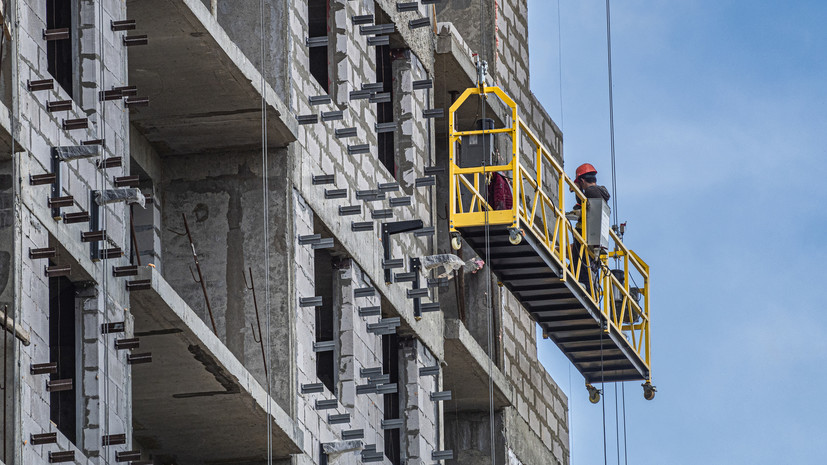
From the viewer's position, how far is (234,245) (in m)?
21.4

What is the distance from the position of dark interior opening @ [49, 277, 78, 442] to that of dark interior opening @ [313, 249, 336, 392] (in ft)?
19.8

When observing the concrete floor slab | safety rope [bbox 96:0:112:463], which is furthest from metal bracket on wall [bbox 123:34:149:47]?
the concrete floor slab

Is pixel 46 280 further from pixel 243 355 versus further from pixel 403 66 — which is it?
pixel 403 66

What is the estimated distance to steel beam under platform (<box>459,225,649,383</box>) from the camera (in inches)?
989

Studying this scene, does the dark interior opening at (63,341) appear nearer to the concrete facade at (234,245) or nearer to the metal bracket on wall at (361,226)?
the concrete facade at (234,245)

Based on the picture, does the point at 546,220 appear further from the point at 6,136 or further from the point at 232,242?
the point at 6,136

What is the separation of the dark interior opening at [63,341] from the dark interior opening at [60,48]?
1630 mm

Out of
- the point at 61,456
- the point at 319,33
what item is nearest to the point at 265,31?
the point at 319,33

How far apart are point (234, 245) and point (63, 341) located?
4.60m

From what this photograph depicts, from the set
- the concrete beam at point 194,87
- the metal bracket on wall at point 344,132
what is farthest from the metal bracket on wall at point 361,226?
the concrete beam at point 194,87

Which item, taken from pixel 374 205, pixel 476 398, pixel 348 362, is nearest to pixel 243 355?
pixel 348 362

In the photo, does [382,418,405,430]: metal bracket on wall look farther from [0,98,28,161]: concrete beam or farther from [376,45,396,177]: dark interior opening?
[0,98,28,161]: concrete beam

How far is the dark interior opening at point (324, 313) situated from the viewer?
22750mm

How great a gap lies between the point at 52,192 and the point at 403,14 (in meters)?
10.1
